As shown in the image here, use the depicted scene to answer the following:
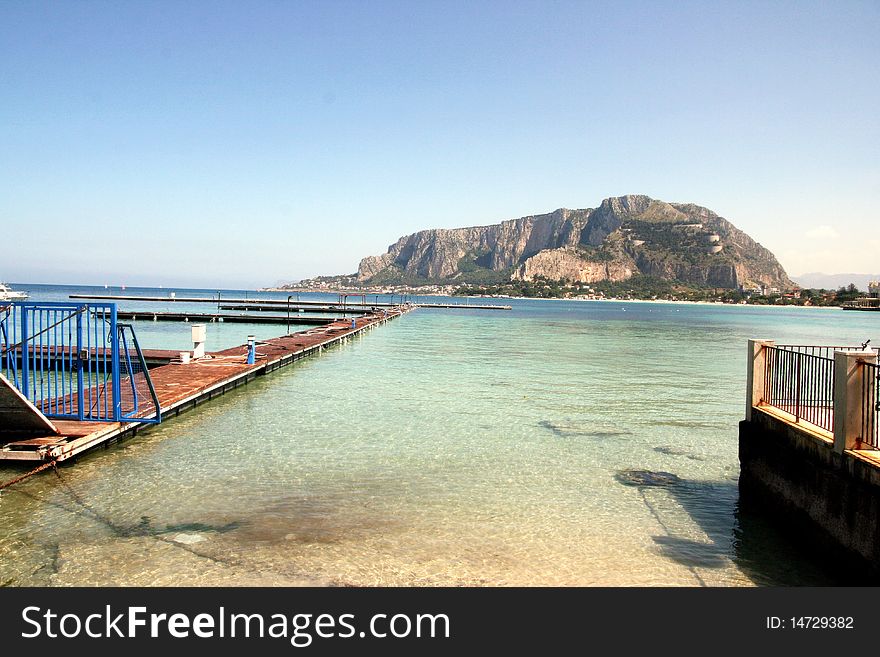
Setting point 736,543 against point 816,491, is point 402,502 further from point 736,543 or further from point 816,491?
point 816,491

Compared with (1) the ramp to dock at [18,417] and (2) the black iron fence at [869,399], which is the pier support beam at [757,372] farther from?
(1) the ramp to dock at [18,417]

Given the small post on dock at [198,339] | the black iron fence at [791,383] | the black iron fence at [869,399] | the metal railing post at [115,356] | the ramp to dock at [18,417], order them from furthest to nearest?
1. the small post on dock at [198,339]
2. the metal railing post at [115,356]
3. the ramp to dock at [18,417]
4. the black iron fence at [791,383]
5. the black iron fence at [869,399]

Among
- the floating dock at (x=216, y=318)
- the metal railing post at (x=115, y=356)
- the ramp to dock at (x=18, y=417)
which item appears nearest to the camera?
the ramp to dock at (x=18, y=417)

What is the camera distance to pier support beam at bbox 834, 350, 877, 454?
6398 millimetres

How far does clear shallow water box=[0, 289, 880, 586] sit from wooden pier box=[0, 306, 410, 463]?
0.43m

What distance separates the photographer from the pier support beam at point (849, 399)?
6.40 m

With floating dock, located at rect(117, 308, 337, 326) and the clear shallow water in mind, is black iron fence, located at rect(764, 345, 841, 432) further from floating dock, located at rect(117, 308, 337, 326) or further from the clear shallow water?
floating dock, located at rect(117, 308, 337, 326)

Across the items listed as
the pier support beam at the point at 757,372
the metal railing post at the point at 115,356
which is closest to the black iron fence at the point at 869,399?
the pier support beam at the point at 757,372

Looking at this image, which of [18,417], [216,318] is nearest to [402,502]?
[18,417]

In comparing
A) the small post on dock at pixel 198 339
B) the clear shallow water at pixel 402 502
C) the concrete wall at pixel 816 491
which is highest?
the small post on dock at pixel 198 339

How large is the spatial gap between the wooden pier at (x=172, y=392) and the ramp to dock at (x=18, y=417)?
0.05ft
